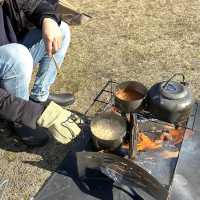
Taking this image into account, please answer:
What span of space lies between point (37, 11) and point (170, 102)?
48.5 inches

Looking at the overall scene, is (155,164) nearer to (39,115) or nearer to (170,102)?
(170,102)

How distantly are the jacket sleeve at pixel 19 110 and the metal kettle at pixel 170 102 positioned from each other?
779 millimetres

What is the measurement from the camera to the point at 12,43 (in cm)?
327

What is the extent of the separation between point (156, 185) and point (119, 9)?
3120 mm

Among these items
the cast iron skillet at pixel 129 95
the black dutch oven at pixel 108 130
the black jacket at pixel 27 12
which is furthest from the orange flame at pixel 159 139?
the black jacket at pixel 27 12

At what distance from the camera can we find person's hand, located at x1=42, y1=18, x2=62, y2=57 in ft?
10.4

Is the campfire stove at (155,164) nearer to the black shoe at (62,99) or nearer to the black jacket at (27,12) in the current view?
the black shoe at (62,99)

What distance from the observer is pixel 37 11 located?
3.32 m

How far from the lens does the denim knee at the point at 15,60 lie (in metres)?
3.14

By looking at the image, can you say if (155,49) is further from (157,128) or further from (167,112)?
(167,112)

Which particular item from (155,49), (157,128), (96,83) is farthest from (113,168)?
(155,49)

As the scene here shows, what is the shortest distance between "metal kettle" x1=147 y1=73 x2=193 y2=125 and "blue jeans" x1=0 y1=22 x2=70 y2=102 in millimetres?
926

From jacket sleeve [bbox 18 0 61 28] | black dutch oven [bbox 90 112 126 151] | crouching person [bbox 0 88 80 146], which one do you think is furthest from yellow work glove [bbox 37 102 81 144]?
jacket sleeve [bbox 18 0 61 28]

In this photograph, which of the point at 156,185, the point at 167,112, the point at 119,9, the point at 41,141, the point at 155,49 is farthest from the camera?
the point at 119,9
